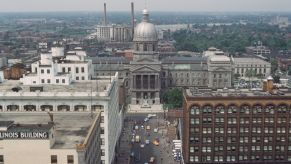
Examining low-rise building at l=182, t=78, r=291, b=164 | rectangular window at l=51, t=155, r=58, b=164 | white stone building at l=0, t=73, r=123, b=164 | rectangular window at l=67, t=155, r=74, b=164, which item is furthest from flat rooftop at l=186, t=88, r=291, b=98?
rectangular window at l=51, t=155, r=58, b=164

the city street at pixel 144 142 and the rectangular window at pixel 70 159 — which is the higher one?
the rectangular window at pixel 70 159

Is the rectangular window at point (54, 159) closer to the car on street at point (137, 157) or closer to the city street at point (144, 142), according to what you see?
the city street at point (144, 142)

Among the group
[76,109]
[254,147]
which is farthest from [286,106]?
[76,109]

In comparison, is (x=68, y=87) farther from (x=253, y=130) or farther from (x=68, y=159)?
(x=68, y=159)

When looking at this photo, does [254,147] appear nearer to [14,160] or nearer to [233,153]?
[233,153]

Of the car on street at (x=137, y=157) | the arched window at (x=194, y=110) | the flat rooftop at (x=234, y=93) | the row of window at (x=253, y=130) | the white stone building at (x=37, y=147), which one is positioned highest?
the white stone building at (x=37, y=147)

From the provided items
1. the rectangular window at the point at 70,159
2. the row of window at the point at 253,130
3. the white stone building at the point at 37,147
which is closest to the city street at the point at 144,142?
the row of window at the point at 253,130
